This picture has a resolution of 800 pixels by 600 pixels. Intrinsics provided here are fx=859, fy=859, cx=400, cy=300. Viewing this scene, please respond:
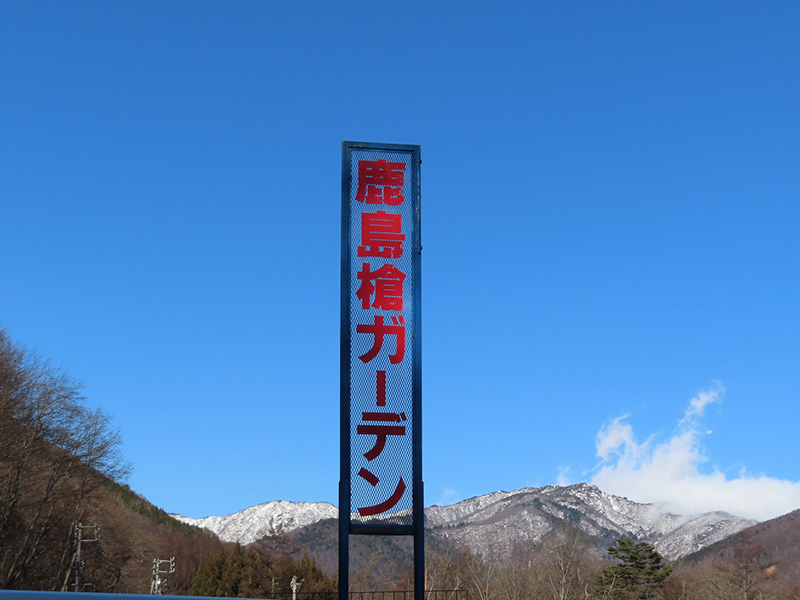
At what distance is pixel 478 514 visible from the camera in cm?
15300

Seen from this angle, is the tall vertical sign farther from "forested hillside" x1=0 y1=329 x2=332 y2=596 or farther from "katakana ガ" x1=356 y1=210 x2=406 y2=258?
"forested hillside" x1=0 y1=329 x2=332 y2=596

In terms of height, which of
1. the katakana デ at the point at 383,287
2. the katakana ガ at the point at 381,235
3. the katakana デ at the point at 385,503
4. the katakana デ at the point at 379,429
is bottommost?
the katakana デ at the point at 385,503

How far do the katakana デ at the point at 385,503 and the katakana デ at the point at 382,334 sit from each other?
3.08ft

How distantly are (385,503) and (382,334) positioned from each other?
→ 1.35 metres

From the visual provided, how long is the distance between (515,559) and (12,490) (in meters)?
37.2

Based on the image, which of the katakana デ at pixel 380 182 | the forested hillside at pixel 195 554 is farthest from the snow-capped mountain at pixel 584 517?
the katakana デ at pixel 380 182

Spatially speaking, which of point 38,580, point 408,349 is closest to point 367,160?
point 408,349

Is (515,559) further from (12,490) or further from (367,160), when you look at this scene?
(367,160)

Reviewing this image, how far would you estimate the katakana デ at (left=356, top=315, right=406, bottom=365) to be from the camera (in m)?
7.05

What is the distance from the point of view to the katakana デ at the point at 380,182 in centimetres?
754

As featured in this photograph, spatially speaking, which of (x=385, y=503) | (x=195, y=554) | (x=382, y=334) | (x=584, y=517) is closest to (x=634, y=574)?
(x=195, y=554)

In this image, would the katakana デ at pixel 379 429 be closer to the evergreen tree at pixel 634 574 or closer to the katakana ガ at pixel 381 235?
the katakana ガ at pixel 381 235

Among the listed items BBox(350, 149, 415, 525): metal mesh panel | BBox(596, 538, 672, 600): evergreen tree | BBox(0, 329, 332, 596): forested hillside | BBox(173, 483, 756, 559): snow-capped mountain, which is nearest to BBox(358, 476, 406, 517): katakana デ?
BBox(350, 149, 415, 525): metal mesh panel

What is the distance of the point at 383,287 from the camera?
7.21 metres
